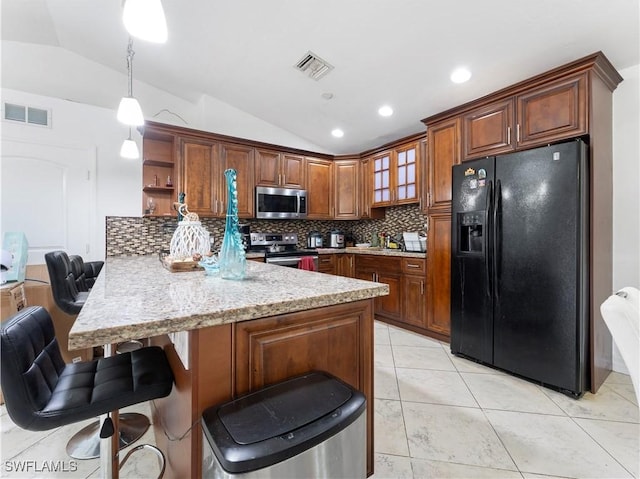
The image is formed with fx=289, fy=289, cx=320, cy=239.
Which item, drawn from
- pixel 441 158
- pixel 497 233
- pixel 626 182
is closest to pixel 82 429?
pixel 497 233

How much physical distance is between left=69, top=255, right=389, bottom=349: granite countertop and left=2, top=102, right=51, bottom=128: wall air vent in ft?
9.09

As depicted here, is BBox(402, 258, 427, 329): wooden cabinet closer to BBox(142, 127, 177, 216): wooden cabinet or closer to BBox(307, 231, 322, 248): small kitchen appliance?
BBox(307, 231, 322, 248): small kitchen appliance

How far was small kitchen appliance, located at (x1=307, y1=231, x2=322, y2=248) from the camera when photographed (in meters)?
4.52

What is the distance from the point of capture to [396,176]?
12.6ft

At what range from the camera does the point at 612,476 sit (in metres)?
1.37

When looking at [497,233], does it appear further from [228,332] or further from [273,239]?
[273,239]

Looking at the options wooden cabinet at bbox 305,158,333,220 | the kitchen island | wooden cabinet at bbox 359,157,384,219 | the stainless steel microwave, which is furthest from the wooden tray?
wooden cabinet at bbox 359,157,384,219

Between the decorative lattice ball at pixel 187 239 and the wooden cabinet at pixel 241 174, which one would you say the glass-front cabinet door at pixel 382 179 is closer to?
the wooden cabinet at pixel 241 174

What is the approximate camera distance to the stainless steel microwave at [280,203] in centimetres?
385

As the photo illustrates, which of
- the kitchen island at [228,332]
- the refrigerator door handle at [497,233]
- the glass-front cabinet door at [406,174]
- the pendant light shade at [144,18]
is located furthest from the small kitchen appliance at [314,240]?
the pendant light shade at [144,18]

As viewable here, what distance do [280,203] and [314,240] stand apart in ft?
2.86

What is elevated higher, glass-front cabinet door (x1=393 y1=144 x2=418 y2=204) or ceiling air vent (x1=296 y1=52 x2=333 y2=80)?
ceiling air vent (x1=296 y1=52 x2=333 y2=80)

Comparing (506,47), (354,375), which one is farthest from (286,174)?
(354,375)

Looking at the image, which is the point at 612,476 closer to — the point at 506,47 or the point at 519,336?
the point at 519,336
